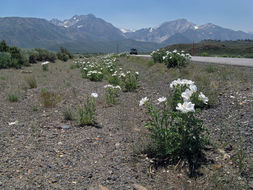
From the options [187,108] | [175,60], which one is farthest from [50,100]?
[175,60]

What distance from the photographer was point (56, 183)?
109 inches

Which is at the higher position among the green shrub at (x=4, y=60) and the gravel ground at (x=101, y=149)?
the green shrub at (x=4, y=60)

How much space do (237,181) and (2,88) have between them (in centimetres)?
875

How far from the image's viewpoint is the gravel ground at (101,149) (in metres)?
2.83

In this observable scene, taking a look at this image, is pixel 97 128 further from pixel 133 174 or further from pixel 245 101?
pixel 245 101

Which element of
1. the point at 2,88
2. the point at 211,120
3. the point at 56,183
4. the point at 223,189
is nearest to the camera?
the point at 223,189

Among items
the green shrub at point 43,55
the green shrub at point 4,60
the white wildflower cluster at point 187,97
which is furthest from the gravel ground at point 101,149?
the green shrub at point 43,55

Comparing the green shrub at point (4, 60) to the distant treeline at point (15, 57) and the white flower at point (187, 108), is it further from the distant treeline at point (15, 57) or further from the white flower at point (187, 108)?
the white flower at point (187, 108)

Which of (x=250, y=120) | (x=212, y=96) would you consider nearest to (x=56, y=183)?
(x=250, y=120)

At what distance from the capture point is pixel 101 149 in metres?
3.78

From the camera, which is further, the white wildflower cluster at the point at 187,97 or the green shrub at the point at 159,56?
the green shrub at the point at 159,56

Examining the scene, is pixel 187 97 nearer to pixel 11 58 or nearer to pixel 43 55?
pixel 11 58

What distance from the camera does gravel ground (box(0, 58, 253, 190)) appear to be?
2830 mm

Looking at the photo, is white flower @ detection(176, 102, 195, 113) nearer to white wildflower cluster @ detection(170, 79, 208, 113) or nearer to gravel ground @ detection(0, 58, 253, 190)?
white wildflower cluster @ detection(170, 79, 208, 113)
